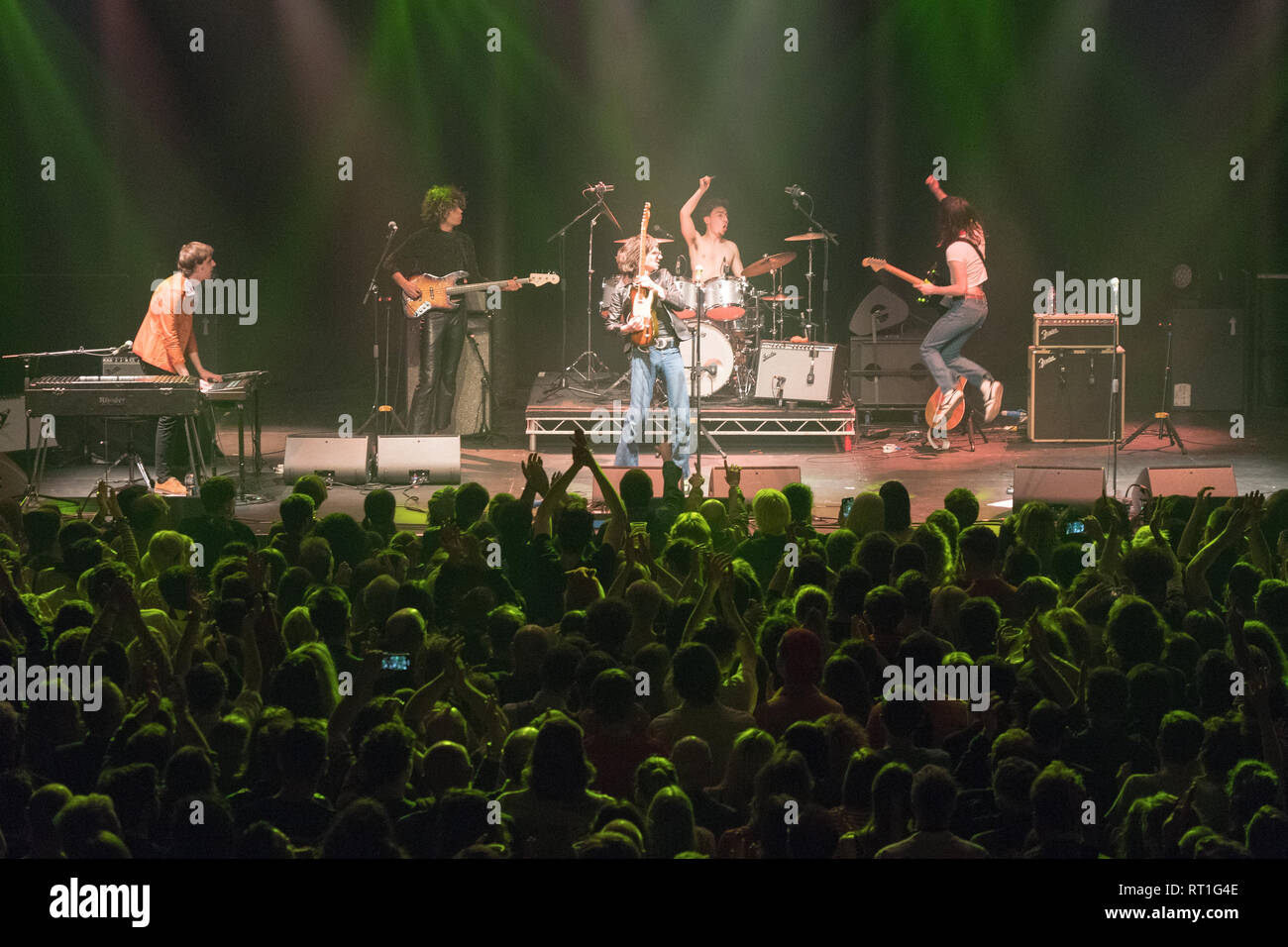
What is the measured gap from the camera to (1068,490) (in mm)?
8117

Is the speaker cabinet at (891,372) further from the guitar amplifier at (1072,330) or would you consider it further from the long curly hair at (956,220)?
the long curly hair at (956,220)

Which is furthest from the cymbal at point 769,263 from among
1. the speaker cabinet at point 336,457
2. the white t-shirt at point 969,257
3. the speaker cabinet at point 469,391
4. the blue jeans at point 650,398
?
the speaker cabinet at point 336,457

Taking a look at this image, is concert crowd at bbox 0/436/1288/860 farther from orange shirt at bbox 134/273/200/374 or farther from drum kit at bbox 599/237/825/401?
drum kit at bbox 599/237/825/401

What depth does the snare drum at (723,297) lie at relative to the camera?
44.4 feet

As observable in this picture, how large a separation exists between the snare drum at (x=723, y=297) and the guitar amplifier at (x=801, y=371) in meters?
0.44

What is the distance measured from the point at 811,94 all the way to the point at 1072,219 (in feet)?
10.4

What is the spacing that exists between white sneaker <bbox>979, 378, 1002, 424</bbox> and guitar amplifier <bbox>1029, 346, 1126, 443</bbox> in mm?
289

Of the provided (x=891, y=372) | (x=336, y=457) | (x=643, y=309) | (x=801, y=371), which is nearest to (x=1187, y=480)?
(x=643, y=309)

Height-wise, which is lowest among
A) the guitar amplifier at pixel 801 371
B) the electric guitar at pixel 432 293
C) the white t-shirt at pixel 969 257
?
the guitar amplifier at pixel 801 371

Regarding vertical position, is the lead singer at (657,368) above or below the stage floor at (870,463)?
above

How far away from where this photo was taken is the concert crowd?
11.5ft

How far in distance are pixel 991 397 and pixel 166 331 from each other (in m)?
6.70
